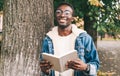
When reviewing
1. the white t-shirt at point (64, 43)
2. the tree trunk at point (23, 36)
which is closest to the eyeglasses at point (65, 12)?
the white t-shirt at point (64, 43)

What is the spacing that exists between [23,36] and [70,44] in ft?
4.65

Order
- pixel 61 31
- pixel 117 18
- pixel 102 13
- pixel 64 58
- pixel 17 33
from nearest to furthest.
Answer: pixel 64 58 < pixel 61 31 < pixel 17 33 < pixel 102 13 < pixel 117 18

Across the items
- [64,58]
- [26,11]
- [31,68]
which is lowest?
[31,68]

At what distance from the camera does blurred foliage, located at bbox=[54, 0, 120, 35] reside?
32.3ft

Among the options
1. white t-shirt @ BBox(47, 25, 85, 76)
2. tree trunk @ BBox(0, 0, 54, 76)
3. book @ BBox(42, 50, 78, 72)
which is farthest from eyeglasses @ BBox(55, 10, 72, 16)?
tree trunk @ BBox(0, 0, 54, 76)

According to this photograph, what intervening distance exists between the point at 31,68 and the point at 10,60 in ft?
1.05

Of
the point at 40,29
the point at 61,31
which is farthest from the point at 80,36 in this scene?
the point at 40,29

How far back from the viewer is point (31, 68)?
18.4 ft

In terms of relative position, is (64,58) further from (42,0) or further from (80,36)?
(42,0)

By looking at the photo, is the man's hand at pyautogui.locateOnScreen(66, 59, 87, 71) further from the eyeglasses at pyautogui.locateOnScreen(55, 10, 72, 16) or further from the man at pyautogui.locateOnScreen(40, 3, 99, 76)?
the eyeglasses at pyautogui.locateOnScreen(55, 10, 72, 16)

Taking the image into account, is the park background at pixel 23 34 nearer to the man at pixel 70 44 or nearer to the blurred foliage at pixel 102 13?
the man at pixel 70 44

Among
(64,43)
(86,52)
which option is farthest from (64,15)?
(86,52)

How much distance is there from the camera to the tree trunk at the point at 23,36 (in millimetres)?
5531

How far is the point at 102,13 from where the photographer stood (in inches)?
403
